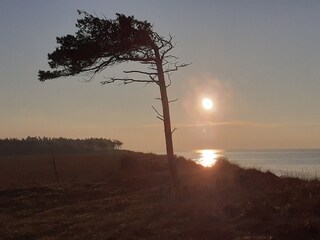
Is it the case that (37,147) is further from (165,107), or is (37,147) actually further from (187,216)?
(187,216)

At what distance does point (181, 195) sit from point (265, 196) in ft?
14.3

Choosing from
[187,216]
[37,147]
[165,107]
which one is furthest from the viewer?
[37,147]

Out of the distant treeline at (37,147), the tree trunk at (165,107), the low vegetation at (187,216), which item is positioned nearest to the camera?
the low vegetation at (187,216)

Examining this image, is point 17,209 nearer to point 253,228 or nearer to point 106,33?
point 106,33

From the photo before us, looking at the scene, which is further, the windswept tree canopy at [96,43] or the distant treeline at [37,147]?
the distant treeline at [37,147]

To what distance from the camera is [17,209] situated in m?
22.2

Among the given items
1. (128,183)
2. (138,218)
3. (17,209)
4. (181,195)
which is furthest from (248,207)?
(128,183)

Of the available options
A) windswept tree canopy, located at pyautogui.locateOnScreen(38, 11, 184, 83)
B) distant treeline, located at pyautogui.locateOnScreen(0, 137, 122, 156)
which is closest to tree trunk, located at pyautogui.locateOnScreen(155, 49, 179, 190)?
windswept tree canopy, located at pyautogui.locateOnScreen(38, 11, 184, 83)

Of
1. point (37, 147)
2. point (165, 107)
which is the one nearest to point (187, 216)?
point (165, 107)

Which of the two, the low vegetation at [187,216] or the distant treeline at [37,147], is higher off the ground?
the distant treeline at [37,147]

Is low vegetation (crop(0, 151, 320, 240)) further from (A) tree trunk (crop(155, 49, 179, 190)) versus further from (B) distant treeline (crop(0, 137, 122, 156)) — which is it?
(B) distant treeline (crop(0, 137, 122, 156))

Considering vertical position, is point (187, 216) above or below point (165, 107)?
below

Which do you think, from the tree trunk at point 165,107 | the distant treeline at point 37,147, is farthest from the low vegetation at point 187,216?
the distant treeline at point 37,147

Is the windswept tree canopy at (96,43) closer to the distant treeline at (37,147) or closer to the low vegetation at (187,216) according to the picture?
the low vegetation at (187,216)
